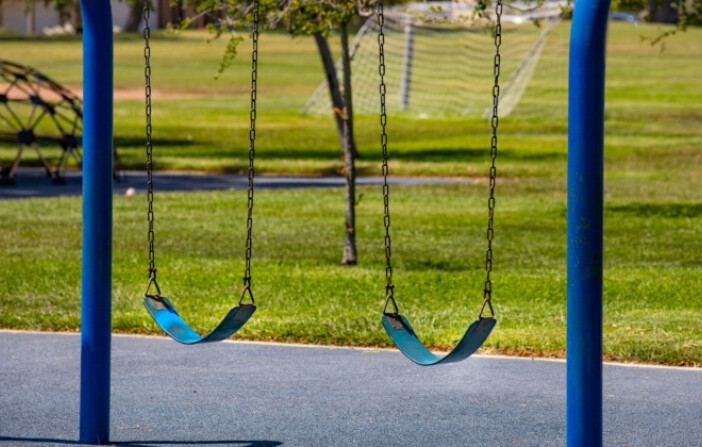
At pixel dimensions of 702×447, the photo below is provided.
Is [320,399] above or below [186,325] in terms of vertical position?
below

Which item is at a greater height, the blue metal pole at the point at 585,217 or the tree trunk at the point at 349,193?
the blue metal pole at the point at 585,217

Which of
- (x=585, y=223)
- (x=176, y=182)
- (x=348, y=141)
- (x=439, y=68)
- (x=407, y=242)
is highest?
(x=585, y=223)

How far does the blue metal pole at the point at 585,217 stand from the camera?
17.2ft

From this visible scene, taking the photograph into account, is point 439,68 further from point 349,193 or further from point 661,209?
point 349,193

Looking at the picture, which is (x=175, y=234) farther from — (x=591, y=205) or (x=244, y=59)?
(x=244, y=59)

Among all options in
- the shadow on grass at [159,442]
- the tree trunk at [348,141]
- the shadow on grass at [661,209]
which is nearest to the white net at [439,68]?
the shadow on grass at [661,209]

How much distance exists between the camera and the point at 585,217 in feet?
17.3

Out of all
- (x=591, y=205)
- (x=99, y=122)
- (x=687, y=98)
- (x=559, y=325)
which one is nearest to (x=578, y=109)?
(x=591, y=205)

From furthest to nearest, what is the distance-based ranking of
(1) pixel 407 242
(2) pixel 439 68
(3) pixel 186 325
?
(2) pixel 439 68
(1) pixel 407 242
(3) pixel 186 325

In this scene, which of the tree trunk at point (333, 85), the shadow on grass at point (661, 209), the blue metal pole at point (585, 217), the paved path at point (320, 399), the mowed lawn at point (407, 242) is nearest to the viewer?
the blue metal pole at point (585, 217)

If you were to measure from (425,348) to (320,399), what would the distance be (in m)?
1.45

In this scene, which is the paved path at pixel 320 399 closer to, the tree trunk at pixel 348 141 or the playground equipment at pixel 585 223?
the playground equipment at pixel 585 223

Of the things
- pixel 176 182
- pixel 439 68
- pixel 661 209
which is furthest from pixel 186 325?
pixel 439 68

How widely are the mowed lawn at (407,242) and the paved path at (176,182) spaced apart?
80 centimetres
